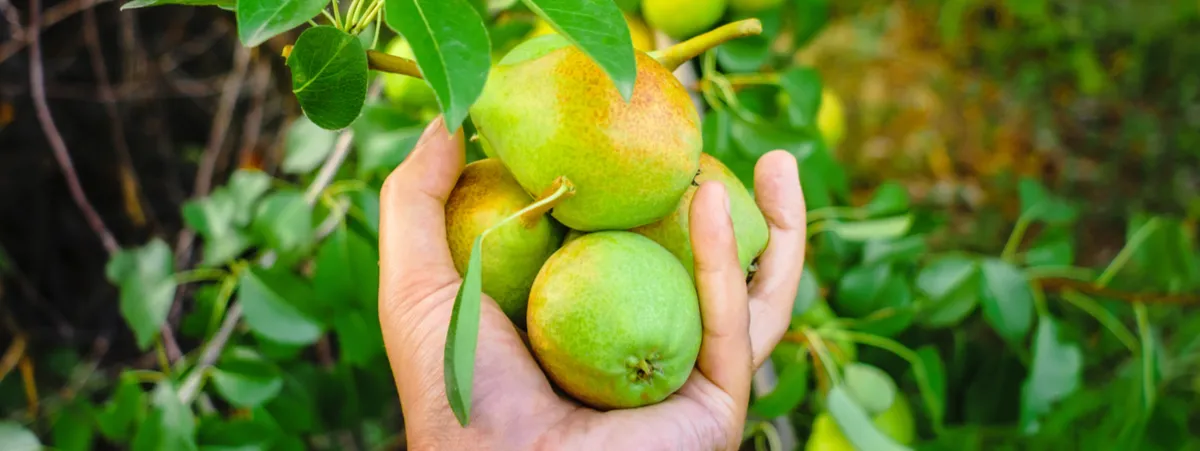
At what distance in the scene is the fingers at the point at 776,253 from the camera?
85cm

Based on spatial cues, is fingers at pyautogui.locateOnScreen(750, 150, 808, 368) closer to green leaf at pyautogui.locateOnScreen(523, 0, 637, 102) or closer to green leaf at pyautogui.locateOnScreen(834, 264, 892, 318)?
green leaf at pyautogui.locateOnScreen(834, 264, 892, 318)

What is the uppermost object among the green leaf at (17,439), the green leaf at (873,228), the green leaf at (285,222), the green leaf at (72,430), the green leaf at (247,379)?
the green leaf at (285,222)

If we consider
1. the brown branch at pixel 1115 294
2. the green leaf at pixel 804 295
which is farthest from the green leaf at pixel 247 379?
the brown branch at pixel 1115 294

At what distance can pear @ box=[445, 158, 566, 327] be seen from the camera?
683 mm

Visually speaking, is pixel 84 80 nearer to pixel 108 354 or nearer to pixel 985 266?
pixel 108 354

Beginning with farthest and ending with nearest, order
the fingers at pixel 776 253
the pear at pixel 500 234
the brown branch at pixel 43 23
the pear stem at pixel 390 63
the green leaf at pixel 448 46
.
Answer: the brown branch at pixel 43 23 < the fingers at pixel 776 253 < the pear at pixel 500 234 < the pear stem at pixel 390 63 < the green leaf at pixel 448 46

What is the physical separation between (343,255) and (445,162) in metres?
0.31

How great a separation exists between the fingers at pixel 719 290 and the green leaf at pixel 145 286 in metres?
0.69

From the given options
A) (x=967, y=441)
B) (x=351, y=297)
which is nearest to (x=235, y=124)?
(x=351, y=297)

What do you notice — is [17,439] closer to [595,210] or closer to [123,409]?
[123,409]

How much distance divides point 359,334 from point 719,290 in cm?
55

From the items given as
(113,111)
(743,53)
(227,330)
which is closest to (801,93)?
(743,53)

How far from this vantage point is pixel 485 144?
696 millimetres

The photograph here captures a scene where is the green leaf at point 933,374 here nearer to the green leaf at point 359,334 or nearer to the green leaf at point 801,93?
the green leaf at point 801,93
